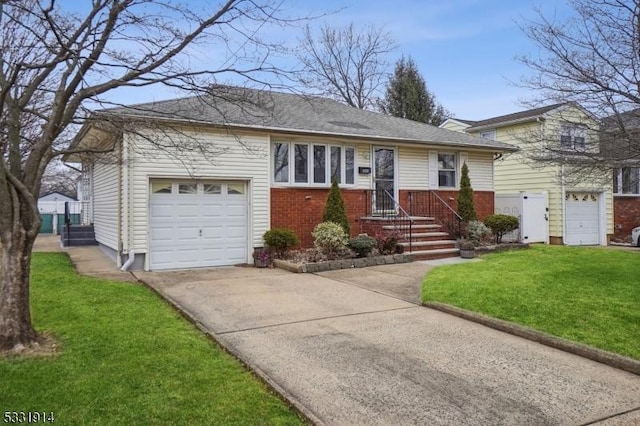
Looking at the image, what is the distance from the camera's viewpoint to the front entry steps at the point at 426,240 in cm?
1292

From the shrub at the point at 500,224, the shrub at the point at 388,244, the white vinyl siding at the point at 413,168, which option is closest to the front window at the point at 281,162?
the shrub at the point at 388,244

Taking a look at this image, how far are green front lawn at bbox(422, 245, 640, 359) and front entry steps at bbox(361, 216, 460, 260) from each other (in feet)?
4.62

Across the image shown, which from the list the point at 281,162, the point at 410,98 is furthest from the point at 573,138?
the point at 410,98

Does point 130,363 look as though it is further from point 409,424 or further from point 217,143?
point 217,143

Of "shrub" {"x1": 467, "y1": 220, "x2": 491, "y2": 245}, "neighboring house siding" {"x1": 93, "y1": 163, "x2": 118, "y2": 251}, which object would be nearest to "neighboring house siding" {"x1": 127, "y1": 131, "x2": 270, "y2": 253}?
"neighboring house siding" {"x1": 93, "y1": 163, "x2": 118, "y2": 251}

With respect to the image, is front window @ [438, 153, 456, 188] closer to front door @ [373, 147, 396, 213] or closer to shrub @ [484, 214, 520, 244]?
shrub @ [484, 214, 520, 244]

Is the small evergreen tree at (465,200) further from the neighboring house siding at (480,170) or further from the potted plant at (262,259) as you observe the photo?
the potted plant at (262,259)

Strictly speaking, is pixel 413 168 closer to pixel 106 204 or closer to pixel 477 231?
pixel 477 231

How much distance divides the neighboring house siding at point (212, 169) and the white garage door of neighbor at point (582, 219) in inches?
527

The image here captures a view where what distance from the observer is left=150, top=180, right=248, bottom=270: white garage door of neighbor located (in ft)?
38.0

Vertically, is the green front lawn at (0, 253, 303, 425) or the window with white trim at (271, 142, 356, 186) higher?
the window with white trim at (271, 142, 356, 186)

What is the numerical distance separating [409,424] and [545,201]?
16.5 m

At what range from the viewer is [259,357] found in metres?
5.10

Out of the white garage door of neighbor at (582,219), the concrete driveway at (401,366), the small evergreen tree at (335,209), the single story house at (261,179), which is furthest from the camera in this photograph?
the white garage door of neighbor at (582,219)
